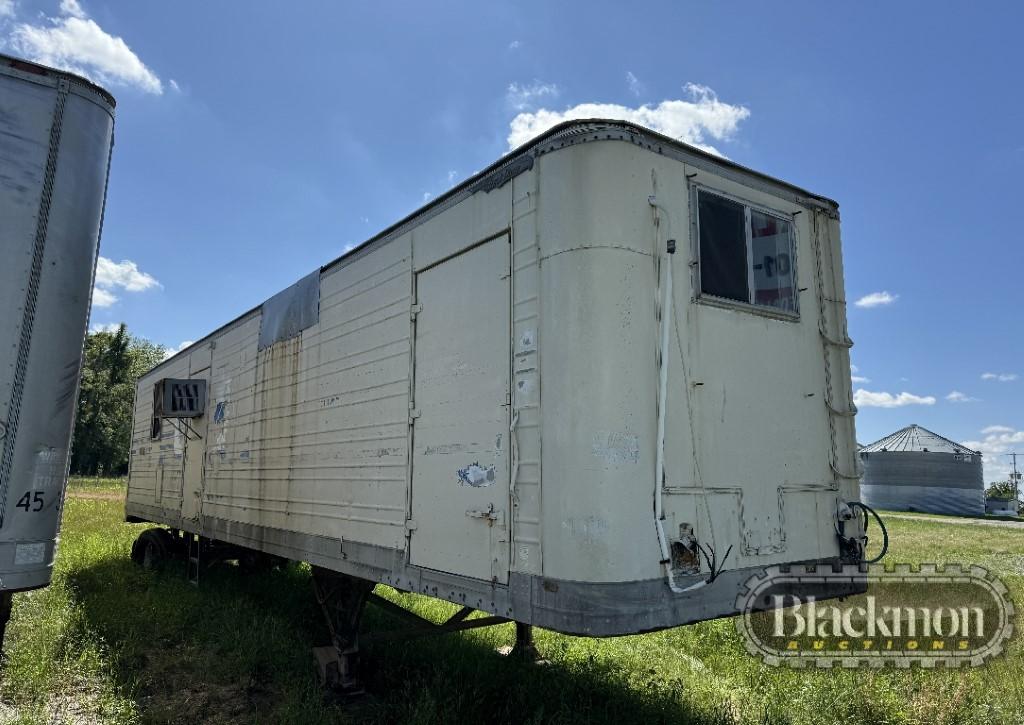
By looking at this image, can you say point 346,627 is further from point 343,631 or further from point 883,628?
point 883,628

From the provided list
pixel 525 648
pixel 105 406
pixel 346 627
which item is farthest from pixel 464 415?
pixel 105 406

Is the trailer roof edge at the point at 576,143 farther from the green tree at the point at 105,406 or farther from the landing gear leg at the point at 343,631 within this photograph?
the green tree at the point at 105,406

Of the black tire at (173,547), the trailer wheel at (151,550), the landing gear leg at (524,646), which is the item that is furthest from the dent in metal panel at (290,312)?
the trailer wheel at (151,550)

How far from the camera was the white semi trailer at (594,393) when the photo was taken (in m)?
3.41

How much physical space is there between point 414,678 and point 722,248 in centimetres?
444

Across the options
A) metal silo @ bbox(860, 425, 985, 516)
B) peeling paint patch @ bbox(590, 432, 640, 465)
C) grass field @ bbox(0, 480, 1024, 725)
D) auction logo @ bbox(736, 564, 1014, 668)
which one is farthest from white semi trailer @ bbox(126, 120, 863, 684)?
metal silo @ bbox(860, 425, 985, 516)

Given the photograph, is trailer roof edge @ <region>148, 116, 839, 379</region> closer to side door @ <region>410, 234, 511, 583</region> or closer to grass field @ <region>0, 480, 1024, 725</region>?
side door @ <region>410, 234, 511, 583</region>

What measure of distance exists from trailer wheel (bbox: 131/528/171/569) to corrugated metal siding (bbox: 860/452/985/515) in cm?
3488

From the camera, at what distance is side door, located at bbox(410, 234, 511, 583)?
150 inches

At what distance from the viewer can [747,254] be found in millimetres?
4352

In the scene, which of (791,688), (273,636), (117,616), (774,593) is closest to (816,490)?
(774,593)

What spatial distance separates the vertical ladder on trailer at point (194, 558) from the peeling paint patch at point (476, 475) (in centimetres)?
632

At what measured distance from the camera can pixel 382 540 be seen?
15.6 feet

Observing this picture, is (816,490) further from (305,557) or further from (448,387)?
(305,557)
